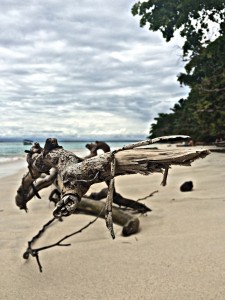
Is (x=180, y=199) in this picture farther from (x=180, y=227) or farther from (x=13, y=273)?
(x=13, y=273)

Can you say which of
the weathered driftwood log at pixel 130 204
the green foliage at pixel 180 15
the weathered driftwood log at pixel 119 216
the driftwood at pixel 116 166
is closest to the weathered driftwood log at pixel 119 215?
the weathered driftwood log at pixel 119 216

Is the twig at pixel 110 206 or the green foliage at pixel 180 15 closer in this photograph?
the twig at pixel 110 206

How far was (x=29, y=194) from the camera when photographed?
3711 millimetres

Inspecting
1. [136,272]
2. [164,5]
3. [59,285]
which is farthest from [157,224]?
[164,5]

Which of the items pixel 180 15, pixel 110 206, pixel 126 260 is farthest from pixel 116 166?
pixel 180 15

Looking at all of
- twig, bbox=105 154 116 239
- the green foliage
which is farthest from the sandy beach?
the green foliage

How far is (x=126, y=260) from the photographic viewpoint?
118 inches

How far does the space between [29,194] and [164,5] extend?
336 inches

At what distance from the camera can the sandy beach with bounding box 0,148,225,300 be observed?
2447mm

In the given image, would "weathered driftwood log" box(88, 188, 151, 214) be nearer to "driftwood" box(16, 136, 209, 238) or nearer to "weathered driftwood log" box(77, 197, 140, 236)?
"weathered driftwood log" box(77, 197, 140, 236)

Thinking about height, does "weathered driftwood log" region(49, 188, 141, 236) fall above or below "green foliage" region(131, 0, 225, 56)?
below

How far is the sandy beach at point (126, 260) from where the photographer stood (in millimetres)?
2447

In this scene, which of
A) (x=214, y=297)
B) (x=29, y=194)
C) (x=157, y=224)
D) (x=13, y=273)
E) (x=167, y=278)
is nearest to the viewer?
(x=214, y=297)

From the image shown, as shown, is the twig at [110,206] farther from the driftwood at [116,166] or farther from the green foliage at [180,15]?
the green foliage at [180,15]
